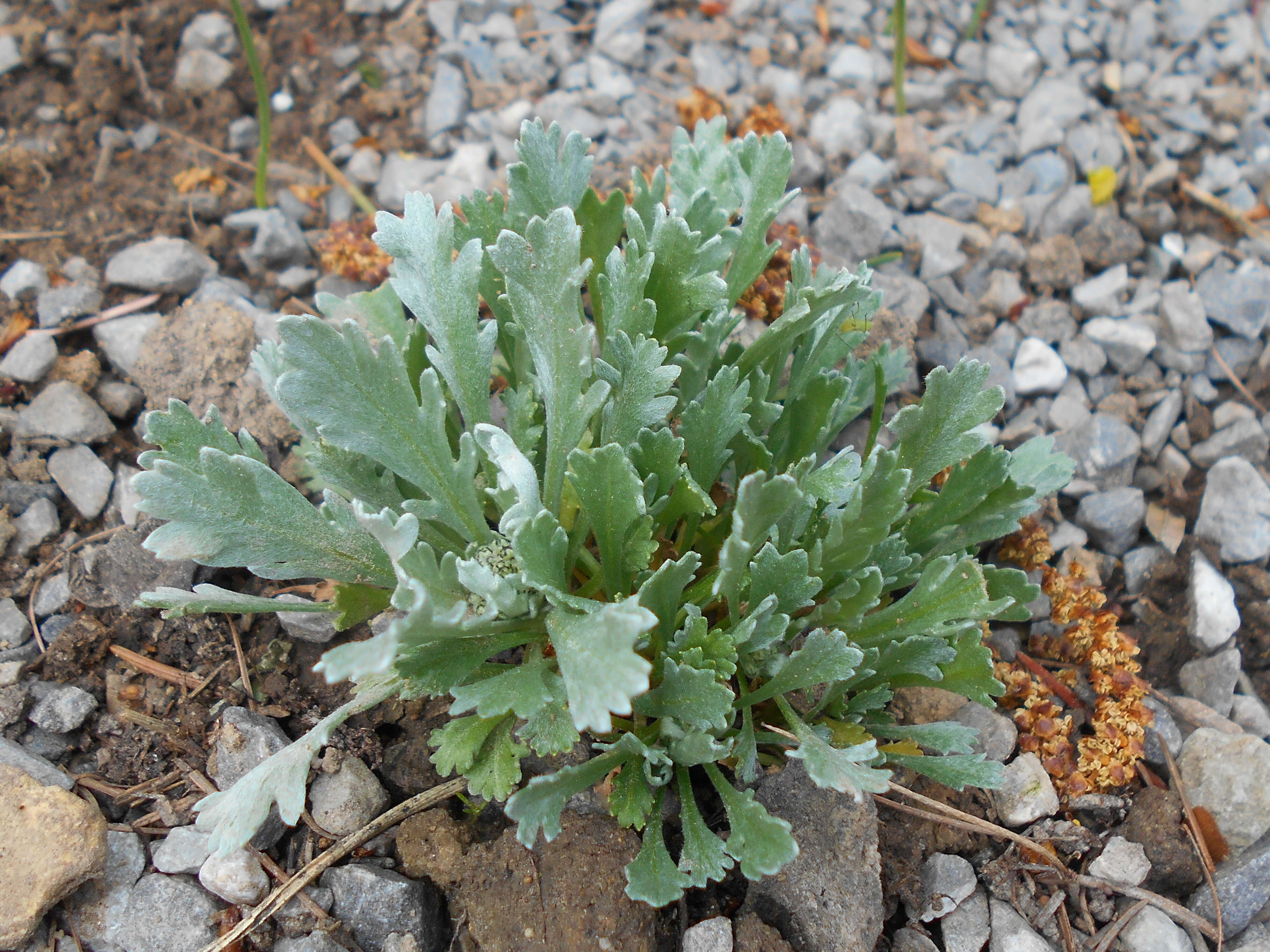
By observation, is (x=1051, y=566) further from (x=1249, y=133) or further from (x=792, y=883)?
(x=1249, y=133)

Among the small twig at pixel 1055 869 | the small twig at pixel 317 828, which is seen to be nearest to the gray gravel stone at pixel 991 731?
the small twig at pixel 1055 869

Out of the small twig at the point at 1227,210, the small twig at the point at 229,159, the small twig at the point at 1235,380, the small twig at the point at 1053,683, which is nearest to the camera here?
the small twig at the point at 1053,683

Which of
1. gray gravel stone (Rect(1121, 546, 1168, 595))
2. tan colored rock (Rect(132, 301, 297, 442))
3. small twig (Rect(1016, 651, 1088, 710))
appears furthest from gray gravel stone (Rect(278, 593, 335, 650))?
gray gravel stone (Rect(1121, 546, 1168, 595))

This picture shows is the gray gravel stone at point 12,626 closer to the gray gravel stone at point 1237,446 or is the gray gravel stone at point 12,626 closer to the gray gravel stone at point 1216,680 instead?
the gray gravel stone at point 1216,680

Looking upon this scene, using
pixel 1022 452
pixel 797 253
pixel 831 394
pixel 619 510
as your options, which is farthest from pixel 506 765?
pixel 1022 452

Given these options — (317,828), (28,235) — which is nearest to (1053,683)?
(317,828)

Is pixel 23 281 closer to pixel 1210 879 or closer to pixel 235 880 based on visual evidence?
pixel 235 880
